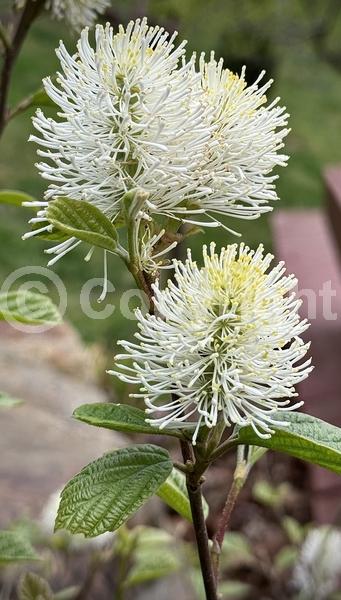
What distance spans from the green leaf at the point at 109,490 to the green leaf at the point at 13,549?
306 mm

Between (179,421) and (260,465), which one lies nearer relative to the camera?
(179,421)

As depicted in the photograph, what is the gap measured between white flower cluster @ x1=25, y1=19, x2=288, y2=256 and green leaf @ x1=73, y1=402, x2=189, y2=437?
0.13 m

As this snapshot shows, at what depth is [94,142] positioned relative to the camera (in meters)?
0.60

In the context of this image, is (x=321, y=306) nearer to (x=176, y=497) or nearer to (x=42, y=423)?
(x=42, y=423)

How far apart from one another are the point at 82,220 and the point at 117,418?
0.42ft

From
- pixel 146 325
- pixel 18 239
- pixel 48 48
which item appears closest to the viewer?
pixel 146 325

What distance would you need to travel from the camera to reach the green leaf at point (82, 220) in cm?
56

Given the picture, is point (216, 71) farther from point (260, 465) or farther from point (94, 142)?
point (260, 465)

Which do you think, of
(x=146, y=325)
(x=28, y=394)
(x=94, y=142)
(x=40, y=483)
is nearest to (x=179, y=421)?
(x=146, y=325)

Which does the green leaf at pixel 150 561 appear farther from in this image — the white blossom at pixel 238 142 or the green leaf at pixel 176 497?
the white blossom at pixel 238 142

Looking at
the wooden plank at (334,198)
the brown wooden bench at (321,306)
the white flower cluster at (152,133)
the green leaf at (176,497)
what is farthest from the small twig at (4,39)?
the wooden plank at (334,198)

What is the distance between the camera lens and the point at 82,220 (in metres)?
0.57

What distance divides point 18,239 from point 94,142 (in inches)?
166

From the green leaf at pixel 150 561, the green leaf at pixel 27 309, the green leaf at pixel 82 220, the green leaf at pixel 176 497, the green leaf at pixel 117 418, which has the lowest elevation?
the green leaf at pixel 150 561
